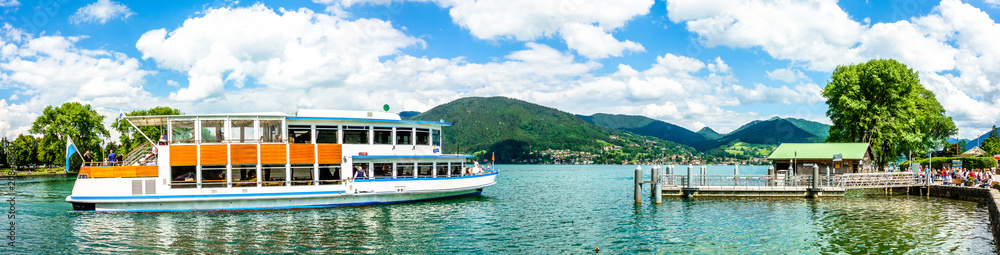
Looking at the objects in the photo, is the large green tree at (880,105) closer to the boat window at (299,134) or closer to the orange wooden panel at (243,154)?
the boat window at (299,134)

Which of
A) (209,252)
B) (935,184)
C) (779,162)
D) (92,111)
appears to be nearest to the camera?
(209,252)

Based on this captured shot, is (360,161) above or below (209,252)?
above

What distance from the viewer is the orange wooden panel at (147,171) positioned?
2516cm

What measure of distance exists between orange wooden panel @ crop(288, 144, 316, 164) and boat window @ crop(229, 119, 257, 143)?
1893mm

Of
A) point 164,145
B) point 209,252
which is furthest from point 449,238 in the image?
point 164,145

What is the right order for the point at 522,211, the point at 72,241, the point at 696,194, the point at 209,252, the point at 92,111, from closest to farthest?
1. the point at 209,252
2. the point at 72,241
3. the point at 522,211
4. the point at 696,194
5. the point at 92,111

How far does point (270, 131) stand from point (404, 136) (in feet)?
21.2

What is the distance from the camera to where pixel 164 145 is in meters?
25.9

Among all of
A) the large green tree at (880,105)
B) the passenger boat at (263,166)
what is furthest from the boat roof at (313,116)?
the large green tree at (880,105)

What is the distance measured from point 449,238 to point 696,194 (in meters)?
18.9

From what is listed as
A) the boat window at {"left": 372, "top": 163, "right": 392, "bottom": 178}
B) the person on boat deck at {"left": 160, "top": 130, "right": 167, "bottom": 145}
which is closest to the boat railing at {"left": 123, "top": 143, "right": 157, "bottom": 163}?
the person on boat deck at {"left": 160, "top": 130, "right": 167, "bottom": 145}

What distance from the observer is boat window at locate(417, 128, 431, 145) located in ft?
101

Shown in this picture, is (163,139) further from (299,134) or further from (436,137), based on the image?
(436,137)

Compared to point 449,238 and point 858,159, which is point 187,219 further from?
point 858,159
